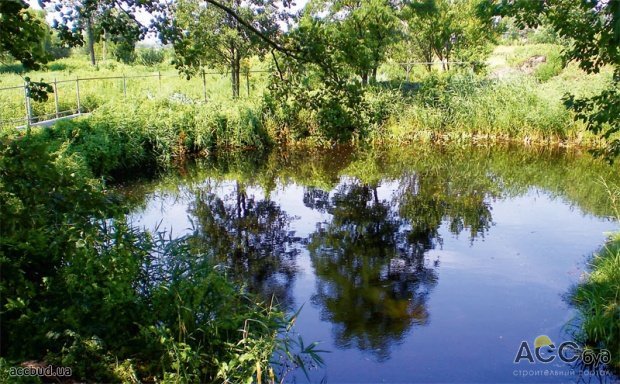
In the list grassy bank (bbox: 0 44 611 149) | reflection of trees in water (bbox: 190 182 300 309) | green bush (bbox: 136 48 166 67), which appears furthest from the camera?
green bush (bbox: 136 48 166 67)

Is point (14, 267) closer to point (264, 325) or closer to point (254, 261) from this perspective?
point (264, 325)

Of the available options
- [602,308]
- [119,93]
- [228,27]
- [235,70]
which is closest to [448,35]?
[235,70]

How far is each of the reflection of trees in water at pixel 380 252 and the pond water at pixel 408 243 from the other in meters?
0.02

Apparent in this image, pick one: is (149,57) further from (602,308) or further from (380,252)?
(602,308)

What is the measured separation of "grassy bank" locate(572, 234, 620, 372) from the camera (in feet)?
16.3

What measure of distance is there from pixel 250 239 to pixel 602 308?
15.6 feet

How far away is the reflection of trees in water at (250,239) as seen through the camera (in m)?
6.87

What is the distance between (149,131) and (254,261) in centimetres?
670

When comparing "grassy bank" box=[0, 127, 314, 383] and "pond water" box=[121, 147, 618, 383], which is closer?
"grassy bank" box=[0, 127, 314, 383]

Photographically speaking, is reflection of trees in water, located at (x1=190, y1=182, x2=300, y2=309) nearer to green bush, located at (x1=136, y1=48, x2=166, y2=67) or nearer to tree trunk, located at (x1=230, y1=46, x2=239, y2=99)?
tree trunk, located at (x1=230, y1=46, x2=239, y2=99)

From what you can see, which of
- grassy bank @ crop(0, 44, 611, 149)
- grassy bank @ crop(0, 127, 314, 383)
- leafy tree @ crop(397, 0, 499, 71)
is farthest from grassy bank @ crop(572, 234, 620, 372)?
leafy tree @ crop(397, 0, 499, 71)

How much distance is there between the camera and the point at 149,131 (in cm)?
1312

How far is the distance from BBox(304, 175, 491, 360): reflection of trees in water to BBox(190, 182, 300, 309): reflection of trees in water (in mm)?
417

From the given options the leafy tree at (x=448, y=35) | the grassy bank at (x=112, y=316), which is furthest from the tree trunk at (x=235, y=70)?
the grassy bank at (x=112, y=316)
